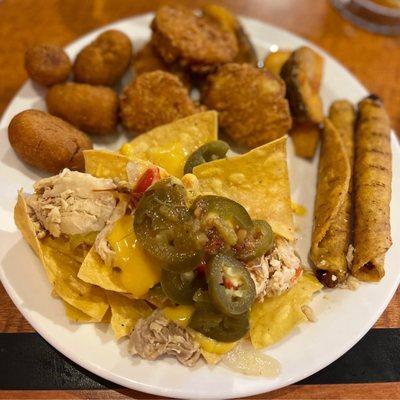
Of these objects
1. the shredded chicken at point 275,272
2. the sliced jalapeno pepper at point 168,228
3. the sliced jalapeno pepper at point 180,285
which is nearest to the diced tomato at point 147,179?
the sliced jalapeno pepper at point 168,228

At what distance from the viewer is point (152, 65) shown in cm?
284

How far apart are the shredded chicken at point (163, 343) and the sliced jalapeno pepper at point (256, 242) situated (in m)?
0.38

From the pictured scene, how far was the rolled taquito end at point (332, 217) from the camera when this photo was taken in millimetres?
→ 2199

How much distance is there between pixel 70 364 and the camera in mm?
2016

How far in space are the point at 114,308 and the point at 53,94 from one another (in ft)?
3.97

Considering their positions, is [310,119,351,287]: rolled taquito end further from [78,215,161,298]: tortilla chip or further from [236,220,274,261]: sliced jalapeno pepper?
[78,215,161,298]: tortilla chip

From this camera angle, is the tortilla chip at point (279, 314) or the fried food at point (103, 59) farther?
the fried food at point (103, 59)

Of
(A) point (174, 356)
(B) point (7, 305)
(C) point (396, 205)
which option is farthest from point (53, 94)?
(C) point (396, 205)

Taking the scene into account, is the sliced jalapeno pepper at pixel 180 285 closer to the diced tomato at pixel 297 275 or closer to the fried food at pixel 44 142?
the diced tomato at pixel 297 275

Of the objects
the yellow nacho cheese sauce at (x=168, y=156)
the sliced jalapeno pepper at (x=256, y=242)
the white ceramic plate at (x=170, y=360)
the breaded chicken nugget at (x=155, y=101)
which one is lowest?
the white ceramic plate at (x=170, y=360)

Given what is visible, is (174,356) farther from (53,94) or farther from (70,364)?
(53,94)

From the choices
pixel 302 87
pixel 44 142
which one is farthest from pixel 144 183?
pixel 302 87

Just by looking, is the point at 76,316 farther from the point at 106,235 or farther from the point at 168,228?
the point at 168,228

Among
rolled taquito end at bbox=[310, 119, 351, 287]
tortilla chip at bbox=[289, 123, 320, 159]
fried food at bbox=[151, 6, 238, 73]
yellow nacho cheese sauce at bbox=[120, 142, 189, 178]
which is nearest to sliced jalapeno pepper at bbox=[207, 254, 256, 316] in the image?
rolled taquito end at bbox=[310, 119, 351, 287]
